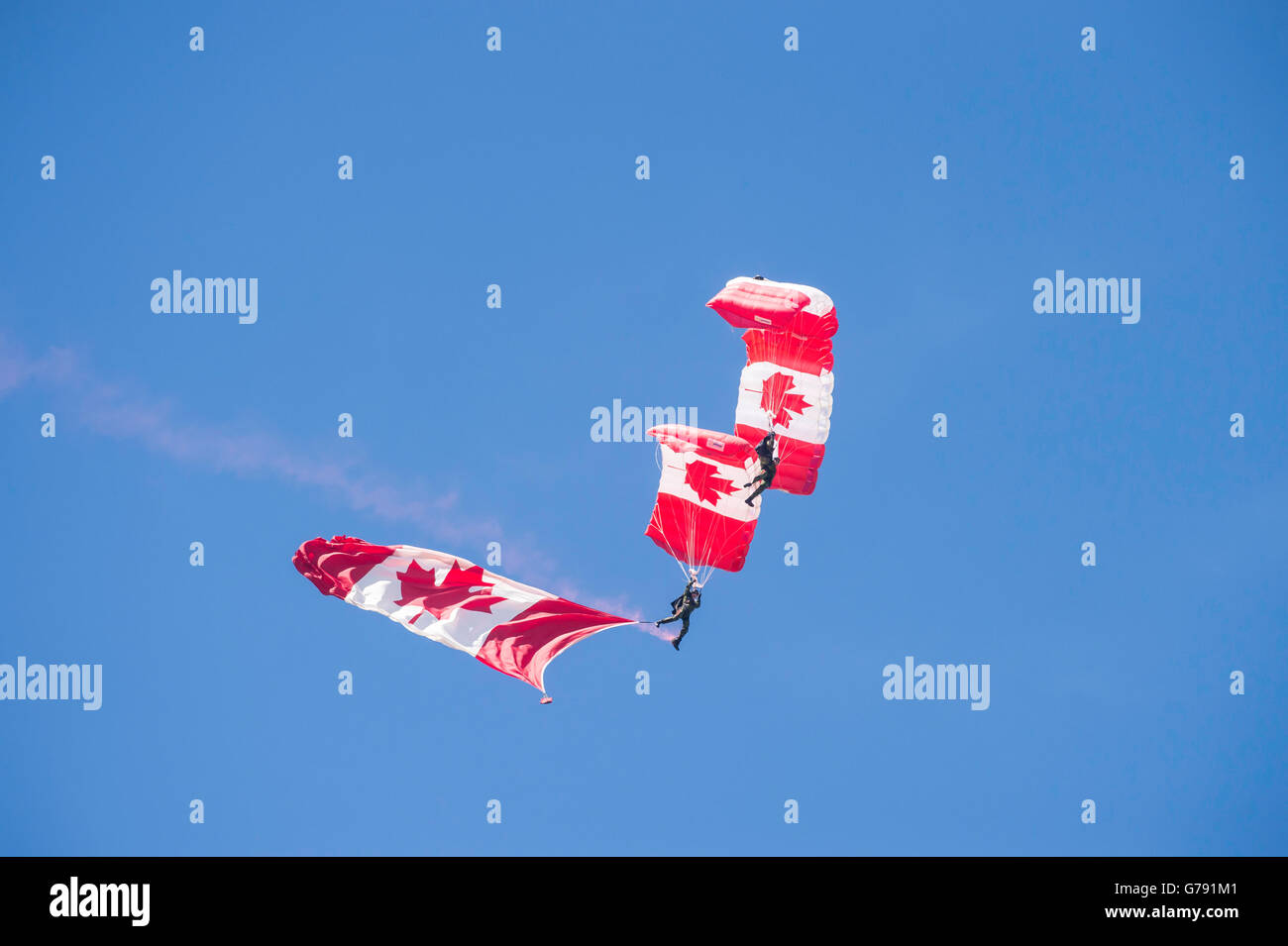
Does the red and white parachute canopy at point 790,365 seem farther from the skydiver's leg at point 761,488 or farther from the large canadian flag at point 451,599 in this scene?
the large canadian flag at point 451,599

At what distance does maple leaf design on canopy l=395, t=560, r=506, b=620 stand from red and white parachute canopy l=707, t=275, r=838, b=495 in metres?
5.60

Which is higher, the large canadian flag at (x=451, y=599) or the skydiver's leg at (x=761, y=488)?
the skydiver's leg at (x=761, y=488)

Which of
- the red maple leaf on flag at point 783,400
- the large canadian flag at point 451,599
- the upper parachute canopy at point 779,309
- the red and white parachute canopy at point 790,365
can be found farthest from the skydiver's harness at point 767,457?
the large canadian flag at point 451,599

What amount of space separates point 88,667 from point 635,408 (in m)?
15.2

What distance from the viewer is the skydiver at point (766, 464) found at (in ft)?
66.8

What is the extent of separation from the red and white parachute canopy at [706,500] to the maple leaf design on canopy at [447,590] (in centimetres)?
323

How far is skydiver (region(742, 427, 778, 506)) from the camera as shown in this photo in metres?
20.4

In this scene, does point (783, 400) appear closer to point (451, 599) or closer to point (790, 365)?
point (790, 365)

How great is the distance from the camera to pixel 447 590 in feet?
74.8

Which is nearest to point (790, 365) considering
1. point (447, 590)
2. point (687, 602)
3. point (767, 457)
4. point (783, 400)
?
point (783, 400)

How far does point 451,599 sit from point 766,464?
6385mm

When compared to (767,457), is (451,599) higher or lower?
lower
